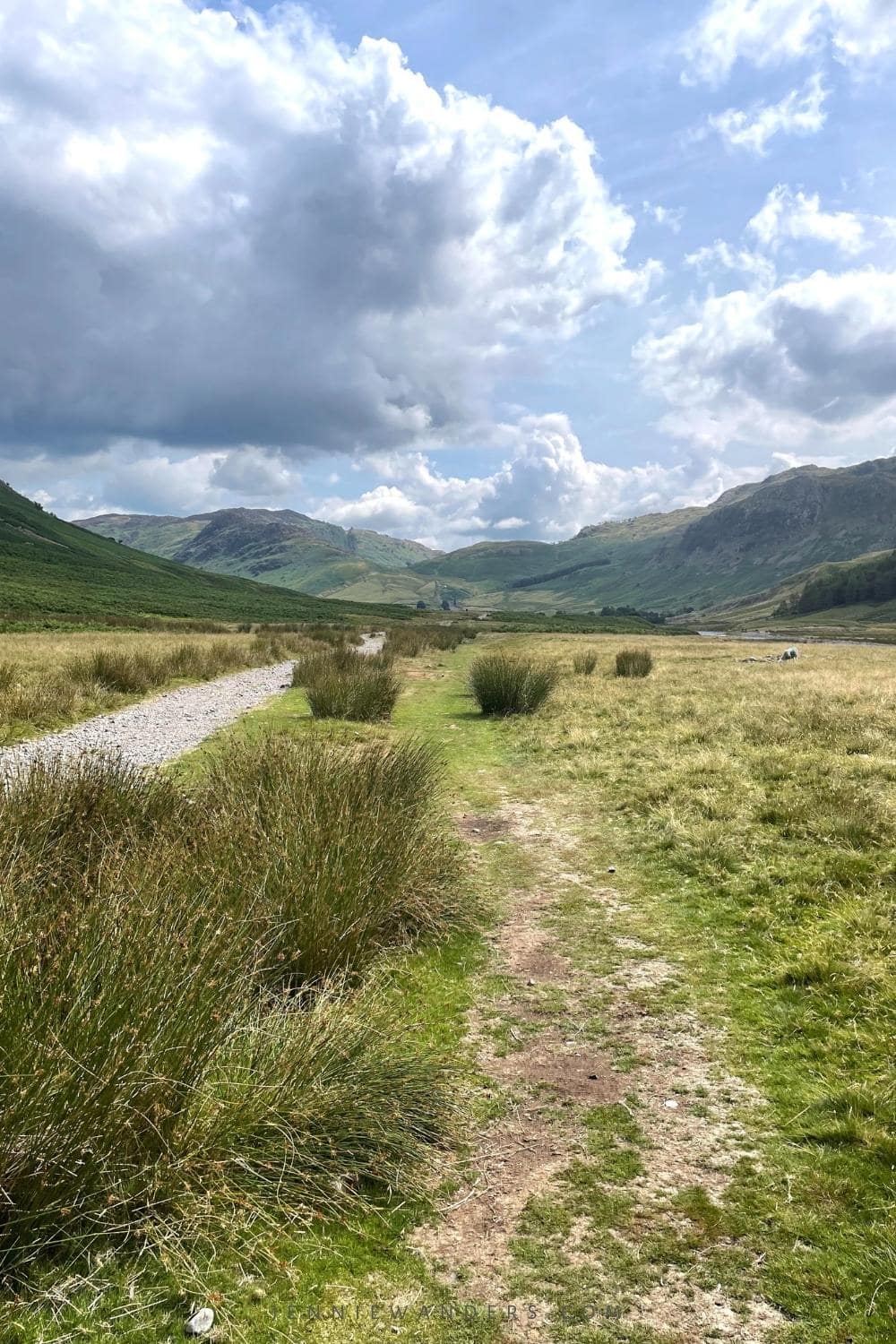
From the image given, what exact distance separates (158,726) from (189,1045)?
15862mm

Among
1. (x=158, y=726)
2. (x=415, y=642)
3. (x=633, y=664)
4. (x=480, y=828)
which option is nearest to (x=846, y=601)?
(x=415, y=642)

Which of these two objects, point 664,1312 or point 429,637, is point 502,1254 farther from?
point 429,637

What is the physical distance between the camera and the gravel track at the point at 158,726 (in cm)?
1359

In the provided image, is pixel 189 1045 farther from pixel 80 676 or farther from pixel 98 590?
pixel 98 590

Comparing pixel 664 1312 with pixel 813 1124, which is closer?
pixel 664 1312

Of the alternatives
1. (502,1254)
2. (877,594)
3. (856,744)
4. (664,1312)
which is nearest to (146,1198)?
(502,1254)

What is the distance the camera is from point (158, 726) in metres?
17.6

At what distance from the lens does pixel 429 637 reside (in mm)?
56344

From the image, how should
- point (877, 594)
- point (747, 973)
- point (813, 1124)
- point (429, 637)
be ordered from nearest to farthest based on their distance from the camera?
1. point (813, 1124)
2. point (747, 973)
3. point (429, 637)
4. point (877, 594)

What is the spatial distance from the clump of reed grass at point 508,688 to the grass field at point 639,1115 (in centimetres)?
1016

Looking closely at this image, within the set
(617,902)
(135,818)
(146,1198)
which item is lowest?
(617,902)

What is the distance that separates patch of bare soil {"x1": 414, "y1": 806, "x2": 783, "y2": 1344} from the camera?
9.69 feet

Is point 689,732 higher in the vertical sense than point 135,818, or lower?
lower

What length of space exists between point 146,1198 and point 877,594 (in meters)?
216
